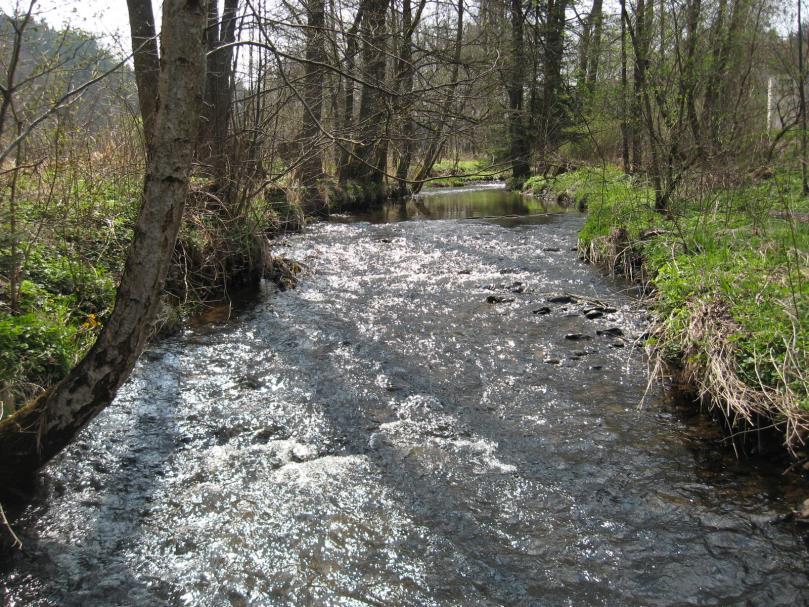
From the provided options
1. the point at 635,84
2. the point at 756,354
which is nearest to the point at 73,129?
the point at 756,354

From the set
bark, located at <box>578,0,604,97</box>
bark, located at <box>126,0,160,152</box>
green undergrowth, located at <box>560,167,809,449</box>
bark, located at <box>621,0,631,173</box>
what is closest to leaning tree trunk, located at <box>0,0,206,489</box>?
green undergrowth, located at <box>560,167,809,449</box>

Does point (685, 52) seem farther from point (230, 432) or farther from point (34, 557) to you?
point (34, 557)

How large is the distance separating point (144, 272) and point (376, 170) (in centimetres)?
282

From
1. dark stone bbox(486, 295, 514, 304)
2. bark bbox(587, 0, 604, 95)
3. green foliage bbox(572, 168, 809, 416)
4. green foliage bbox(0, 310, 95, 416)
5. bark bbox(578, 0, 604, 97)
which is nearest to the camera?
green foliage bbox(0, 310, 95, 416)

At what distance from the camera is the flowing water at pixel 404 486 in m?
2.82

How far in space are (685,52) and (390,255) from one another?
19.1 ft

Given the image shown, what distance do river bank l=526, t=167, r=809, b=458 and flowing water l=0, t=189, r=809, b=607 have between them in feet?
1.17

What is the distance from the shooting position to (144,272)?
9.58 feet

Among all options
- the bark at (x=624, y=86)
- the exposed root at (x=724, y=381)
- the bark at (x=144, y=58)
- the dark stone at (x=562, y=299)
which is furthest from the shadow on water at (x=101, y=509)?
the bark at (x=624, y=86)

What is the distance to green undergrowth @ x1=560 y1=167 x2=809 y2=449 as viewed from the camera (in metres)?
3.80

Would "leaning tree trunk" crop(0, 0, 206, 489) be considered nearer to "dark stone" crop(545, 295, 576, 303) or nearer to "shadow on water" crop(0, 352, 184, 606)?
"shadow on water" crop(0, 352, 184, 606)

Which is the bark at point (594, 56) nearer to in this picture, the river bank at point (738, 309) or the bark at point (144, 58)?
the river bank at point (738, 309)

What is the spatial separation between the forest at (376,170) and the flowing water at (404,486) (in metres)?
0.25

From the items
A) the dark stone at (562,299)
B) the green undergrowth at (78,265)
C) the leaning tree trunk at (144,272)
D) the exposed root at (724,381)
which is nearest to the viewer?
the leaning tree trunk at (144,272)
